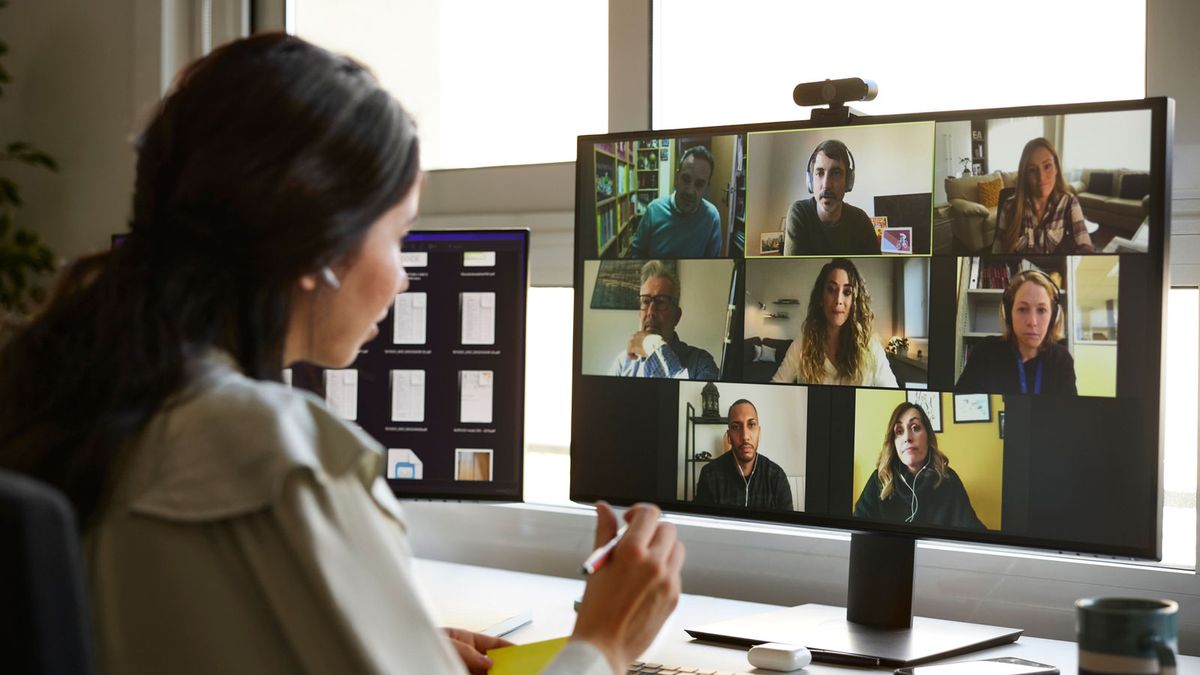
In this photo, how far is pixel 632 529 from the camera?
1027mm

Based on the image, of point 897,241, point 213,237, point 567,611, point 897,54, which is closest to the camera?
point 213,237

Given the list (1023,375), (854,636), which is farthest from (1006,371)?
(854,636)

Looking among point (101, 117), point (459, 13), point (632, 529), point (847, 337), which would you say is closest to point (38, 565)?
point (632, 529)

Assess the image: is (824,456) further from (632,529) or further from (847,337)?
(632,529)

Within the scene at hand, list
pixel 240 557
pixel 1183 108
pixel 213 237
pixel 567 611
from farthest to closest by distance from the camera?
1. pixel 567 611
2. pixel 1183 108
3. pixel 213 237
4. pixel 240 557

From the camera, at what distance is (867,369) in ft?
4.20

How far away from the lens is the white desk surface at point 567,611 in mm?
1296

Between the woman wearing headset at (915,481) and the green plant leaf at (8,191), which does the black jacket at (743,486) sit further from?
the green plant leaf at (8,191)

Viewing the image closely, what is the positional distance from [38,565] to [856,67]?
1469 mm

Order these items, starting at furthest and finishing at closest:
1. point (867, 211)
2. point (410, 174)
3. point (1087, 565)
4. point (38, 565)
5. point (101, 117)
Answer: point (101, 117) < point (1087, 565) < point (867, 211) < point (410, 174) < point (38, 565)

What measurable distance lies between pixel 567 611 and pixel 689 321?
46cm

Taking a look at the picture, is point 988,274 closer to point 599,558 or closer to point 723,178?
point 723,178

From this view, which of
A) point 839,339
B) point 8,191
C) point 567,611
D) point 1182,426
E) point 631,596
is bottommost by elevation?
point 567,611

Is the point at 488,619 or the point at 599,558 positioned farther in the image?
the point at 488,619
